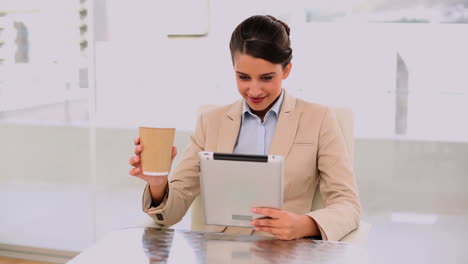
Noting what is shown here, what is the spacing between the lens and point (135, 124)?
315 centimetres

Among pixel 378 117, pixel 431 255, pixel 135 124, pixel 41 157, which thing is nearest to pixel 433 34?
pixel 378 117

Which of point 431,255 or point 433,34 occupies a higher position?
point 433,34

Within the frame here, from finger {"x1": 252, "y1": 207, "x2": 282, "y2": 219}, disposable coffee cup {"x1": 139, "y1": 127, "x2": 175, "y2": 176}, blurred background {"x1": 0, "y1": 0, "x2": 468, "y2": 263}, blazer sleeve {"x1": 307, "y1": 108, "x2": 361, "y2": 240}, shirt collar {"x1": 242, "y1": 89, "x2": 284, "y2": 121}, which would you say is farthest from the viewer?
blurred background {"x1": 0, "y1": 0, "x2": 468, "y2": 263}

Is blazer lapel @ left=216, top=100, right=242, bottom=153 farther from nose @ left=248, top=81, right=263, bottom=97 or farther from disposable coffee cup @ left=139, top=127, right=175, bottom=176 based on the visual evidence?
disposable coffee cup @ left=139, top=127, right=175, bottom=176

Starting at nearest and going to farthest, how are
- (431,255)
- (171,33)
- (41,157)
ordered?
(431,255) → (171,33) → (41,157)

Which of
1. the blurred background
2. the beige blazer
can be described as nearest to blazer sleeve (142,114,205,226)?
the beige blazer

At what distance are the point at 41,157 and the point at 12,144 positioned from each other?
0.67ft

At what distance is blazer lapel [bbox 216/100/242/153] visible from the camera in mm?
1859

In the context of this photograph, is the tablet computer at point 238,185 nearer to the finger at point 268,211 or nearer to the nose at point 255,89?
the finger at point 268,211

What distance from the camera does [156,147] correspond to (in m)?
1.34

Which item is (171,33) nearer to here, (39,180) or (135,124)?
(135,124)

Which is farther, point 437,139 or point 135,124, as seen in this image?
point 135,124

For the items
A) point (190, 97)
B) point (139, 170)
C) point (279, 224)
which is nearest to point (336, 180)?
point (279, 224)

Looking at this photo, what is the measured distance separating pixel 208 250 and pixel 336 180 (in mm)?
524
